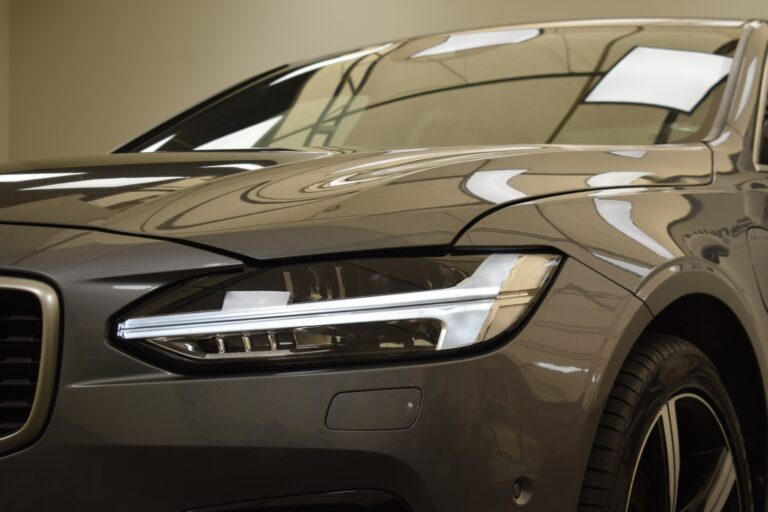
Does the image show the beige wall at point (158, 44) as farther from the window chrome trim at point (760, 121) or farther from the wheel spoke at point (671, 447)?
the wheel spoke at point (671, 447)

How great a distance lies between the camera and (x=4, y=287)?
1.13 metres

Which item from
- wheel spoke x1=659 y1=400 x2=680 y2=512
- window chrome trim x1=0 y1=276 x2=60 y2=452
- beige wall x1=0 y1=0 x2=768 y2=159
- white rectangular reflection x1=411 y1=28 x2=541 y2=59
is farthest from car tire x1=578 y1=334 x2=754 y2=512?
beige wall x1=0 y1=0 x2=768 y2=159

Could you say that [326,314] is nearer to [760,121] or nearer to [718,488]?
[718,488]

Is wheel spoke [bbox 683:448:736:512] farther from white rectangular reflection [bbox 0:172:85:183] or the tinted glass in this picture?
white rectangular reflection [bbox 0:172:85:183]

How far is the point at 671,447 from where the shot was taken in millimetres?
1462

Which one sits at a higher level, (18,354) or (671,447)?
(18,354)

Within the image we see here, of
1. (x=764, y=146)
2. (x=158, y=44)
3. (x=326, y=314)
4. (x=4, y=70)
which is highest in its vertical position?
(x=4, y=70)

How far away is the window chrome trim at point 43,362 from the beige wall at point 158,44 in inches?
216

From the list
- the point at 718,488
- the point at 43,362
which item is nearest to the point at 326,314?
the point at 43,362

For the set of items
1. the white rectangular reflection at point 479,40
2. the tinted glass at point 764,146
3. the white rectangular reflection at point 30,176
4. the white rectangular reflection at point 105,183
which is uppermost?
the white rectangular reflection at point 479,40

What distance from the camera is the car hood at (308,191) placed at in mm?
1194

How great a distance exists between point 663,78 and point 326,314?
3.99 feet

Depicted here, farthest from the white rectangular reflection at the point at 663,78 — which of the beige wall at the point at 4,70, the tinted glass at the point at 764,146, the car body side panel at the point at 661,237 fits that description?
the beige wall at the point at 4,70

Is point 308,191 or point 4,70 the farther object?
point 4,70
